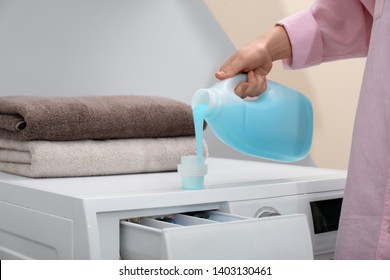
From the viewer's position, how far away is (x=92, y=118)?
1.32 metres

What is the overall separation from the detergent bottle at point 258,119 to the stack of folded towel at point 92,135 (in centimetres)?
20

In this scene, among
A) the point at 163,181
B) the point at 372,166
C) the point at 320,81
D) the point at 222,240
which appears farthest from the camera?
the point at 320,81

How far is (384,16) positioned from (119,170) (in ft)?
2.13

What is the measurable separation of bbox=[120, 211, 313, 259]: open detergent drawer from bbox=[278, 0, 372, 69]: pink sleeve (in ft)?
1.57

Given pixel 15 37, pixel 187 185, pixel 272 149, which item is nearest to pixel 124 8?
pixel 15 37

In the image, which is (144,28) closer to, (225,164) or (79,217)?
(225,164)

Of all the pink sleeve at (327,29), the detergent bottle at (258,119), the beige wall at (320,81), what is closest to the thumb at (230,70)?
the detergent bottle at (258,119)

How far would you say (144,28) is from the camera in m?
1.95

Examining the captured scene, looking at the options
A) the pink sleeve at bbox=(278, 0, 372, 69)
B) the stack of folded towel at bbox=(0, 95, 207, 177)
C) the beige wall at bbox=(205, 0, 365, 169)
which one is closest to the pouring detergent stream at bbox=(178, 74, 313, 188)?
the pink sleeve at bbox=(278, 0, 372, 69)

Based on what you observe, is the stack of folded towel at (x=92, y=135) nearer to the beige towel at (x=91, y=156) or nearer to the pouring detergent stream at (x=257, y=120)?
the beige towel at (x=91, y=156)

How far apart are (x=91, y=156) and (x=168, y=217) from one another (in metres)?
0.28

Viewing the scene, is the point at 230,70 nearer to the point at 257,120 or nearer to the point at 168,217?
the point at 257,120

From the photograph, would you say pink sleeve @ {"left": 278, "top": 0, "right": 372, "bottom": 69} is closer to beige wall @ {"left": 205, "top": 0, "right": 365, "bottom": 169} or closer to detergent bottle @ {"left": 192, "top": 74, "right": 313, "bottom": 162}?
detergent bottle @ {"left": 192, "top": 74, "right": 313, "bottom": 162}

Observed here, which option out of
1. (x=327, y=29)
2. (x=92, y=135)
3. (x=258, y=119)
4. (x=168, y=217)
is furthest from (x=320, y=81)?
(x=168, y=217)
